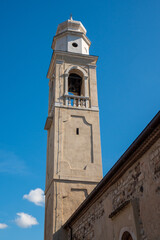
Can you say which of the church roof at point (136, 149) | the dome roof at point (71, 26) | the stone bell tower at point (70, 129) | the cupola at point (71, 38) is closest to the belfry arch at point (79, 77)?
the stone bell tower at point (70, 129)

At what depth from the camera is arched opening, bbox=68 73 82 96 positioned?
2104 centimetres

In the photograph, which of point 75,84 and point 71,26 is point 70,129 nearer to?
point 75,84

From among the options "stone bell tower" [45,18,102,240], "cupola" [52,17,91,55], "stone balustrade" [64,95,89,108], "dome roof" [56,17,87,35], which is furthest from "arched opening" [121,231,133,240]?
"dome roof" [56,17,87,35]

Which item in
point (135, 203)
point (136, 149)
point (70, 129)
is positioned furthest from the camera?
point (70, 129)

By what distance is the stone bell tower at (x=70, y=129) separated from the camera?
52.7 feet

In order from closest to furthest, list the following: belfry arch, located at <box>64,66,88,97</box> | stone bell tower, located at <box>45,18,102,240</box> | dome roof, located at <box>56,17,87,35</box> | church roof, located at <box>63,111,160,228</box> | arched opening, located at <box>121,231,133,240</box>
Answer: church roof, located at <box>63,111,160,228</box> < arched opening, located at <box>121,231,133,240</box> < stone bell tower, located at <box>45,18,102,240</box> < belfry arch, located at <box>64,66,88,97</box> < dome roof, located at <box>56,17,87,35</box>

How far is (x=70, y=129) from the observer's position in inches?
710

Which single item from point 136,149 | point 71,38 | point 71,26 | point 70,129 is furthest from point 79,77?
point 136,149

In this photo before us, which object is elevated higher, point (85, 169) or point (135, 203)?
point (85, 169)

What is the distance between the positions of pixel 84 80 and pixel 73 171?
6270 millimetres

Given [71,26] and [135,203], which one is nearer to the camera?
[135,203]

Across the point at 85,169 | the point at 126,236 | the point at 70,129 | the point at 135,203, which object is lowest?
the point at 126,236

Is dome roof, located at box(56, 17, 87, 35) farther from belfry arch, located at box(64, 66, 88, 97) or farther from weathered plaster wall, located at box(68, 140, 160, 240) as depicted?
weathered plaster wall, located at box(68, 140, 160, 240)

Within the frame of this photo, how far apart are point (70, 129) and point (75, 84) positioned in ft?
14.4
